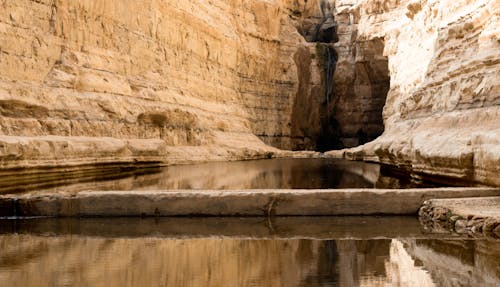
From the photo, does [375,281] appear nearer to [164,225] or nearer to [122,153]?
[164,225]

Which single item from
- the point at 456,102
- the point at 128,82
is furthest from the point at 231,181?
the point at 128,82

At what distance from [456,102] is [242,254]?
6.97m

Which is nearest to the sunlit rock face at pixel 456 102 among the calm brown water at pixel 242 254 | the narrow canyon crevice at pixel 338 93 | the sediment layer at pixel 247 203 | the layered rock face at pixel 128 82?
the sediment layer at pixel 247 203

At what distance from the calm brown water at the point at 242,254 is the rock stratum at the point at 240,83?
2.41 m

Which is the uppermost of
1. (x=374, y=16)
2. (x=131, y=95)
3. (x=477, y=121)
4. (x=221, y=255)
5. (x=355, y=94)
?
(x=374, y=16)

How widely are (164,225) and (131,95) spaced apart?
34.0ft

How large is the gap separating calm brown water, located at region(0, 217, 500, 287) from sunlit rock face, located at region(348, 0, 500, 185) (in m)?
1.98

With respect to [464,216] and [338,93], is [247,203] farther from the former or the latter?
[338,93]

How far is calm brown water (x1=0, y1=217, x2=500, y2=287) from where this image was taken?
3.13 metres

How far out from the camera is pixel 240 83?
26.5 m

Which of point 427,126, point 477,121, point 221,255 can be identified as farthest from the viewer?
point 427,126

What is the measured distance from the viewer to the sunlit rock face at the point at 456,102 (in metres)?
6.61

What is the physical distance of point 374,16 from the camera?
92.2 feet

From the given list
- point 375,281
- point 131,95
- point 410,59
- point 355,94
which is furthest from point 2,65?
point 355,94
